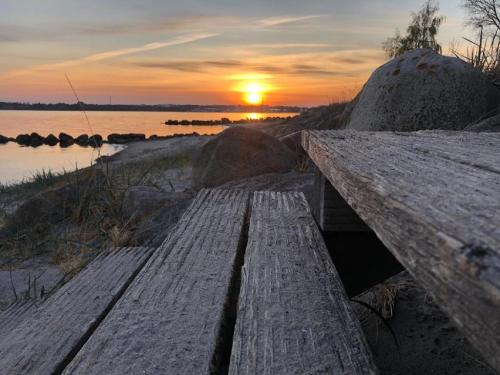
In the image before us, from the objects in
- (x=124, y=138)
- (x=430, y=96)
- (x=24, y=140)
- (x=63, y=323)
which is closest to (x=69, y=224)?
(x=430, y=96)

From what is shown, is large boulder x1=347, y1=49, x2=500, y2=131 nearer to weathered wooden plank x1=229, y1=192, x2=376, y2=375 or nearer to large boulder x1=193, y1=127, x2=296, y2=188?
large boulder x1=193, y1=127, x2=296, y2=188

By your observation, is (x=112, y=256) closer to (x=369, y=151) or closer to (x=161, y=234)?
(x=369, y=151)

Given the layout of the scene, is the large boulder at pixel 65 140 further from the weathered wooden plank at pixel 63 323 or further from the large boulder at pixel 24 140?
the weathered wooden plank at pixel 63 323

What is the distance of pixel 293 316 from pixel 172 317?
29 centimetres

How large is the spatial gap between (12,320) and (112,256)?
502 millimetres

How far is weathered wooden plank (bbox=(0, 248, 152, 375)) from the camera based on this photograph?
1.12m

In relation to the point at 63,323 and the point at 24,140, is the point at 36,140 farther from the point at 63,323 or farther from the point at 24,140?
the point at 63,323

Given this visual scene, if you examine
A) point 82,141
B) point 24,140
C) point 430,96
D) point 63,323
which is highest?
point 430,96

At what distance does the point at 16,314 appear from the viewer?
2117mm

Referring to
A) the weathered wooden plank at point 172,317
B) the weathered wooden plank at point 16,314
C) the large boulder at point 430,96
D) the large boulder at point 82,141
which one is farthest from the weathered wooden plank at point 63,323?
the large boulder at point 82,141

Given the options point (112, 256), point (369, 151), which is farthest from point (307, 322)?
point (112, 256)

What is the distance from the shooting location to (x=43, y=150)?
1320 inches

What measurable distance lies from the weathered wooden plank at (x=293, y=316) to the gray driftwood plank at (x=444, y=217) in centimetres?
25

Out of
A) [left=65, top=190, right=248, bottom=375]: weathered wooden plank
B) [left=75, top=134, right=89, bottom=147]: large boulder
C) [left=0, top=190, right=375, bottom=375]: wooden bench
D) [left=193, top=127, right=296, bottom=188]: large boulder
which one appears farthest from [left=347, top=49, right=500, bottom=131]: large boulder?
[left=75, top=134, right=89, bottom=147]: large boulder
